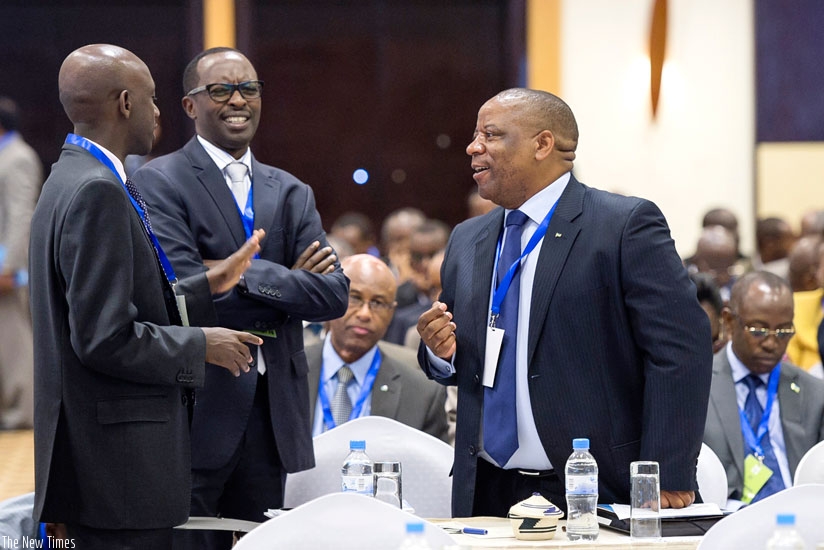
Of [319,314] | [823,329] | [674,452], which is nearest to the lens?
[674,452]

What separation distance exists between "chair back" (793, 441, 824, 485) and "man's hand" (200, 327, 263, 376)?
1.90 meters

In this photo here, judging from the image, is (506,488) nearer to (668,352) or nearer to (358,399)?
(668,352)

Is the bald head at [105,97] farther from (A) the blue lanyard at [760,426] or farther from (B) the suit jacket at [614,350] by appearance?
(A) the blue lanyard at [760,426]

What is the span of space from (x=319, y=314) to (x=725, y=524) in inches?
65.0

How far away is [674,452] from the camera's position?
11.3ft

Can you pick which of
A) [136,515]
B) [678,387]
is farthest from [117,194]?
[678,387]

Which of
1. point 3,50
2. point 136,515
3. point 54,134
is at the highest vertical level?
point 3,50

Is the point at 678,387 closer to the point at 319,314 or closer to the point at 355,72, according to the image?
the point at 319,314

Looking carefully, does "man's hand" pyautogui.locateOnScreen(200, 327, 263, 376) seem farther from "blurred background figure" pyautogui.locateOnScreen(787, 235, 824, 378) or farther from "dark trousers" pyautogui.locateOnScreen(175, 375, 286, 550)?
"blurred background figure" pyautogui.locateOnScreen(787, 235, 824, 378)

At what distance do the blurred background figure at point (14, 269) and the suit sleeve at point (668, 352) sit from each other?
6.59 m

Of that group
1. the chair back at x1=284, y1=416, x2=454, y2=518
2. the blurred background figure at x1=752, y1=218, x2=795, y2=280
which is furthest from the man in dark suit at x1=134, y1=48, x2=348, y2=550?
the blurred background figure at x1=752, y1=218, x2=795, y2=280

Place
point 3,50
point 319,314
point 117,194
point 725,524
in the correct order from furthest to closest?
point 3,50 < point 319,314 < point 117,194 < point 725,524

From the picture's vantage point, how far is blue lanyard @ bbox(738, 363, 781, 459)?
5.04 m

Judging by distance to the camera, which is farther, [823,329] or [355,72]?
[355,72]
